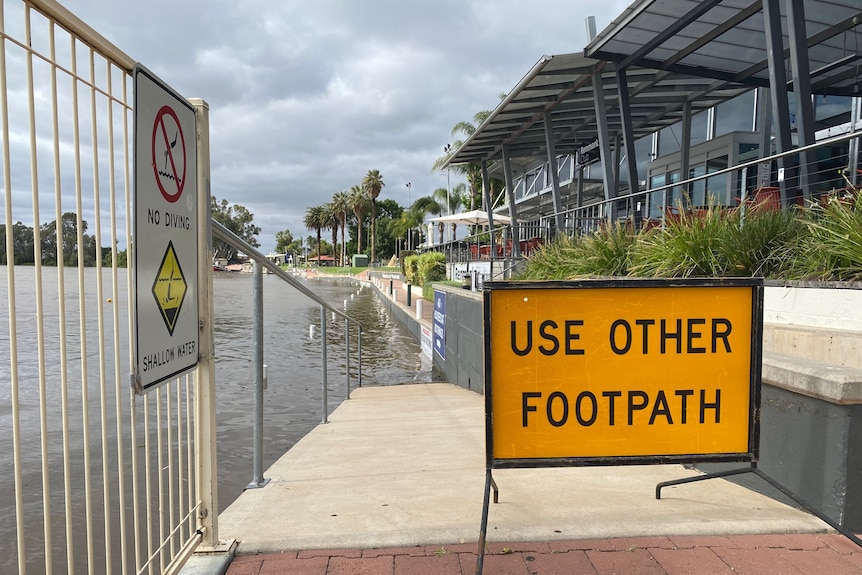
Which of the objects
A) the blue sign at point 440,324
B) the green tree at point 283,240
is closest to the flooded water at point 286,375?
the blue sign at point 440,324

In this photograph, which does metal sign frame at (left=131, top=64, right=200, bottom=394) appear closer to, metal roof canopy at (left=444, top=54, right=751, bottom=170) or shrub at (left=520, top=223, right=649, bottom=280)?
shrub at (left=520, top=223, right=649, bottom=280)

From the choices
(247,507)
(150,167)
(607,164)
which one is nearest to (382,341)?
(607,164)

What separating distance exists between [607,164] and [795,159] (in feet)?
11.0

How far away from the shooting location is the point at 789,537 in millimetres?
2512

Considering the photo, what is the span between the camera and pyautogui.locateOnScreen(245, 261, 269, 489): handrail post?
332 cm

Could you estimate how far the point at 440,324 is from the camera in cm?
1063

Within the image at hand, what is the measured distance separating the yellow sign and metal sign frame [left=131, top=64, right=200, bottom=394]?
134cm

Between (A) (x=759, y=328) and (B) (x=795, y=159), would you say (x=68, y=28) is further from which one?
(B) (x=795, y=159)

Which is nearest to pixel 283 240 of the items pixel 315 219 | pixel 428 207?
pixel 315 219

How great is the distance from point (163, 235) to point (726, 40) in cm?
1045

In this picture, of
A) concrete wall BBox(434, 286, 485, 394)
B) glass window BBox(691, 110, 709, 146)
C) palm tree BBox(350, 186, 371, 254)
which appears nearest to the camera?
concrete wall BBox(434, 286, 485, 394)

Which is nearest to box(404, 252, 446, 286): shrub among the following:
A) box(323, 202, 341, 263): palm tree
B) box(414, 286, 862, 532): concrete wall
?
box(414, 286, 862, 532): concrete wall

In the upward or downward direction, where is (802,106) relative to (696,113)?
downward

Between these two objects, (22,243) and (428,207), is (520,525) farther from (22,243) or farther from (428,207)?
(428,207)
